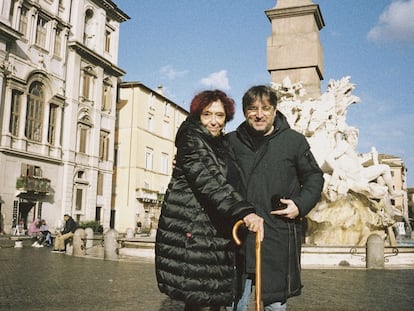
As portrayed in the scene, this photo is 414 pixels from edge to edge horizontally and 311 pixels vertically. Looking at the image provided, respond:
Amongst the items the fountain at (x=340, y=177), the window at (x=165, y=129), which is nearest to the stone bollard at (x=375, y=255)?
the fountain at (x=340, y=177)

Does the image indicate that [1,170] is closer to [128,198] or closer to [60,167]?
[60,167]

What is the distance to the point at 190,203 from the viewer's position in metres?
2.66

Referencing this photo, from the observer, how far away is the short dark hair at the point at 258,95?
2.94 m

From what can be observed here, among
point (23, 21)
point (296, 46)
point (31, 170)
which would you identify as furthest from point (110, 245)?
point (23, 21)

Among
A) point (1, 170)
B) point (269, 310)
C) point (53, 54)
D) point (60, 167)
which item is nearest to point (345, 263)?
point (269, 310)

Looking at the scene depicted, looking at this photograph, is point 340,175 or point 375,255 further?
point 340,175

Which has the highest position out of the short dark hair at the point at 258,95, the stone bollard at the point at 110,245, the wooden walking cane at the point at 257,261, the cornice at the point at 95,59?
the cornice at the point at 95,59

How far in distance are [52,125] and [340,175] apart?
917 inches

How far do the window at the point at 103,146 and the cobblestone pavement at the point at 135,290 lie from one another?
2566 centimetres

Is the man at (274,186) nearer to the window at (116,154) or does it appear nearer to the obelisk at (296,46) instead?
the obelisk at (296,46)

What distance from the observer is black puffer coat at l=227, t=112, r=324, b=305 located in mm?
2725

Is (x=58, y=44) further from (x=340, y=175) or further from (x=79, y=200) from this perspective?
(x=340, y=175)

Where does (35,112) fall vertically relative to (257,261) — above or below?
above

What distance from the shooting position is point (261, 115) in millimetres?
2920
